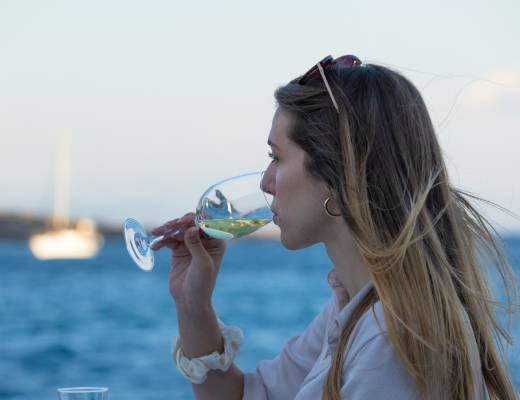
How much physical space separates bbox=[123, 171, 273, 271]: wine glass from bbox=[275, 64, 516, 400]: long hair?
0.25 metres

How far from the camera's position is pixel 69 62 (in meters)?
36.7

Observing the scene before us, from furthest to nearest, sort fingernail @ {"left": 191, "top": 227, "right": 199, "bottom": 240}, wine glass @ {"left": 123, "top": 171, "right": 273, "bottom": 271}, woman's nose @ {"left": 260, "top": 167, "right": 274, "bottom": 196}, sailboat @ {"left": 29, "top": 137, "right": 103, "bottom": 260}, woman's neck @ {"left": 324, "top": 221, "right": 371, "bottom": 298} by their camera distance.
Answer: sailboat @ {"left": 29, "top": 137, "right": 103, "bottom": 260} < fingernail @ {"left": 191, "top": 227, "right": 199, "bottom": 240} < wine glass @ {"left": 123, "top": 171, "right": 273, "bottom": 271} < woman's nose @ {"left": 260, "top": 167, "right": 274, "bottom": 196} < woman's neck @ {"left": 324, "top": 221, "right": 371, "bottom": 298}

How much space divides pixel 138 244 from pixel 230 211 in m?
0.32

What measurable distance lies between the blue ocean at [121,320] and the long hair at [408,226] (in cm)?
25

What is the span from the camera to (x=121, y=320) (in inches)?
862

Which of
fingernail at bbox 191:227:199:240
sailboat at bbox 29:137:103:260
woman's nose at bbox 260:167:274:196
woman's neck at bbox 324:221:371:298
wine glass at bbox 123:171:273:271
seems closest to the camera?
woman's neck at bbox 324:221:371:298

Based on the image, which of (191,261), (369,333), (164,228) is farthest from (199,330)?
(369,333)

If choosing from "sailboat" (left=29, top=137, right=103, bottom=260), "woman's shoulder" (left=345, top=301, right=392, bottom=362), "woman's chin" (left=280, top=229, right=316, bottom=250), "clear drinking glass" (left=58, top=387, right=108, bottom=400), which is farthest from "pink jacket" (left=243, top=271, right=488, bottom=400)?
"sailboat" (left=29, top=137, right=103, bottom=260)

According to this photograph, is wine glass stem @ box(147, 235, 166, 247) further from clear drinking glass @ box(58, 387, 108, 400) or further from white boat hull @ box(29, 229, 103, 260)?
white boat hull @ box(29, 229, 103, 260)

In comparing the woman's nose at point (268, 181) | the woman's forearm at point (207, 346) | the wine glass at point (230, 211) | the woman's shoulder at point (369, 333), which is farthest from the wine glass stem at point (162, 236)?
the woman's shoulder at point (369, 333)

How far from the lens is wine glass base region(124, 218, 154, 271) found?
2.62 m

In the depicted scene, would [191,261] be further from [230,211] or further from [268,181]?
[268,181]

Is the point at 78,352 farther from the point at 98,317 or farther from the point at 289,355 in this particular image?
the point at 289,355

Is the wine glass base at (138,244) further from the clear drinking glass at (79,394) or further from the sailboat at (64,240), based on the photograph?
the sailboat at (64,240)
